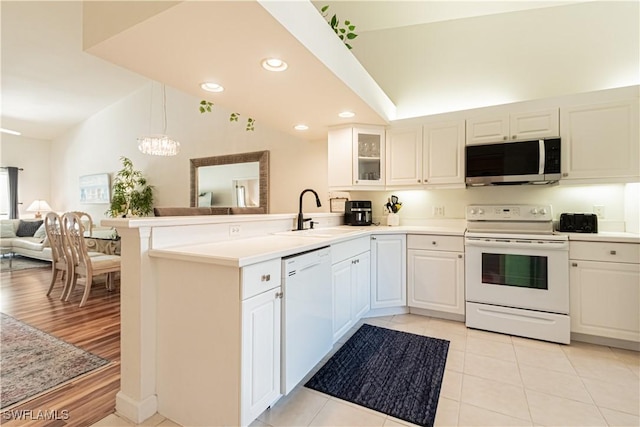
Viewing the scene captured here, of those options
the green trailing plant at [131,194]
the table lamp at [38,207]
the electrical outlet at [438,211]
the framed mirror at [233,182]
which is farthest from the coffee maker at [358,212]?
the table lamp at [38,207]

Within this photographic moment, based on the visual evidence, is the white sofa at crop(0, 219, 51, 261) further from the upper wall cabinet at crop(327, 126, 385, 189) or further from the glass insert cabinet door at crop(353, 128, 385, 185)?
the glass insert cabinet door at crop(353, 128, 385, 185)

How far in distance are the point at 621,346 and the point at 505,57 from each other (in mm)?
2863

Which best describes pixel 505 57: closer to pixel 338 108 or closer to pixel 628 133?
pixel 628 133

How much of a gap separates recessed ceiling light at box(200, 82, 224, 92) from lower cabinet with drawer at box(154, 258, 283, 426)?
136 cm

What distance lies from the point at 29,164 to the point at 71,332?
7.65m

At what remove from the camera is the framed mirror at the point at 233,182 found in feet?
15.0

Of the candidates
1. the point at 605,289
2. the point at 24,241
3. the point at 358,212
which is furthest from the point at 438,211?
the point at 24,241

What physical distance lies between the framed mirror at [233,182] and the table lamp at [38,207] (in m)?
4.66

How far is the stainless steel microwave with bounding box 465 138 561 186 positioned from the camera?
2473 millimetres

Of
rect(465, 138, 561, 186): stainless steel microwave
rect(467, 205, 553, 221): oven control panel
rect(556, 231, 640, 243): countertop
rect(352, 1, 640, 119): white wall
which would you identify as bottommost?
rect(556, 231, 640, 243): countertop

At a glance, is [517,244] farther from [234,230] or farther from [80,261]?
[80,261]

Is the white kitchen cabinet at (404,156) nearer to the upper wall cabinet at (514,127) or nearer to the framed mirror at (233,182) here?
the upper wall cabinet at (514,127)

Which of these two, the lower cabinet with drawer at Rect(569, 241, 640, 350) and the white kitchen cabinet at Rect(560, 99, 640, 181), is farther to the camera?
the white kitchen cabinet at Rect(560, 99, 640, 181)

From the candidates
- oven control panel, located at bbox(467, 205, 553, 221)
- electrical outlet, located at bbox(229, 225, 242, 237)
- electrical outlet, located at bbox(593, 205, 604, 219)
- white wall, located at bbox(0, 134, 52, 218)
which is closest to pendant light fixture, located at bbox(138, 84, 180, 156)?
electrical outlet, located at bbox(229, 225, 242, 237)
